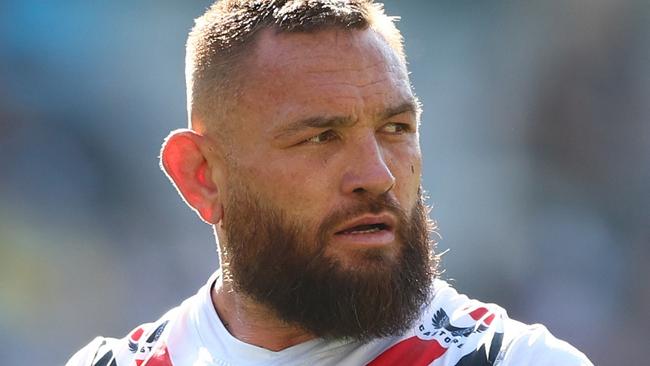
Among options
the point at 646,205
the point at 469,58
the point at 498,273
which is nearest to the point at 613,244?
the point at 646,205

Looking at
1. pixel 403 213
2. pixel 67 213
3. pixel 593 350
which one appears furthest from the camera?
pixel 67 213

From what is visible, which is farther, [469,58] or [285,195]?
[469,58]

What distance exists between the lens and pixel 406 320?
8.61 ft

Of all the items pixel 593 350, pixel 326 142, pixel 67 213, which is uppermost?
pixel 326 142

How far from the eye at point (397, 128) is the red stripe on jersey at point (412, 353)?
53cm

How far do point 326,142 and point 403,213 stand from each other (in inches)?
10.3

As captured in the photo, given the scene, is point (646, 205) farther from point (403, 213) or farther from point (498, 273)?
point (403, 213)

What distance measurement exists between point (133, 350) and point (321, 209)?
0.81m

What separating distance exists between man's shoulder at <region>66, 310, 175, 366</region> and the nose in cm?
80

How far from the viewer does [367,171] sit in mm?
2533

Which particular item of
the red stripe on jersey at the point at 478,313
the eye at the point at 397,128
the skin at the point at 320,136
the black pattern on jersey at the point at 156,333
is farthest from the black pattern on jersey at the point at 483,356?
the black pattern on jersey at the point at 156,333

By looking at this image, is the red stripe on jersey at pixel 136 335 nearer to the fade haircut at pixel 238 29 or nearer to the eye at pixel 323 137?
the fade haircut at pixel 238 29

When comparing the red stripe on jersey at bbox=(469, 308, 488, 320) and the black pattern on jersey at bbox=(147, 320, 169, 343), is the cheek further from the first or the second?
the black pattern on jersey at bbox=(147, 320, 169, 343)

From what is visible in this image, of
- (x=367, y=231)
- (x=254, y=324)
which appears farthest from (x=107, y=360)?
(x=367, y=231)
